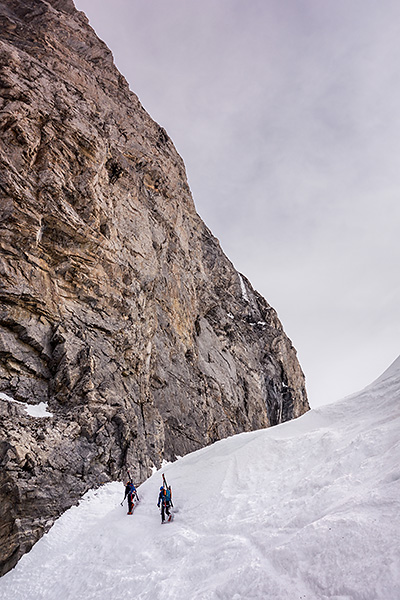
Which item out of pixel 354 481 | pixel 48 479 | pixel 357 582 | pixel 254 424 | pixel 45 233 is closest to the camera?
pixel 357 582

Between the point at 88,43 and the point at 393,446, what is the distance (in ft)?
169

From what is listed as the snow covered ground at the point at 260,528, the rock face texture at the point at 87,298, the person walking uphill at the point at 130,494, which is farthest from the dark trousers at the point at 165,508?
the rock face texture at the point at 87,298

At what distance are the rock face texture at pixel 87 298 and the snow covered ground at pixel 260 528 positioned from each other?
2884mm

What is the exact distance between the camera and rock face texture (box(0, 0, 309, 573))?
635 inches

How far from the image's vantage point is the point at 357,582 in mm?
5297

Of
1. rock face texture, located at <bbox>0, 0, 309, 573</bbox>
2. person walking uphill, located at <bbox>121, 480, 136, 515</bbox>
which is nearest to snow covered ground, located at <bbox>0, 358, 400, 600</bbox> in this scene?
person walking uphill, located at <bbox>121, 480, 136, 515</bbox>

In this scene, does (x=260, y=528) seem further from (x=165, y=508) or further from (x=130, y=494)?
(x=130, y=494)

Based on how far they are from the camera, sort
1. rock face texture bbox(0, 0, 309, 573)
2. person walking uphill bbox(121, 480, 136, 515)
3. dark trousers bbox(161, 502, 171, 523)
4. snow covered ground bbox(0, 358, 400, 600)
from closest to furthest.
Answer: snow covered ground bbox(0, 358, 400, 600) → dark trousers bbox(161, 502, 171, 523) → person walking uphill bbox(121, 480, 136, 515) → rock face texture bbox(0, 0, 309, 573)

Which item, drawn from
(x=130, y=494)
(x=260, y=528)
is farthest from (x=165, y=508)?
(x=260, y=528)

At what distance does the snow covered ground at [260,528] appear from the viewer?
600cm

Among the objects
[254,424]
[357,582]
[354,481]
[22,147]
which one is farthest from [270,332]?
[357,582]

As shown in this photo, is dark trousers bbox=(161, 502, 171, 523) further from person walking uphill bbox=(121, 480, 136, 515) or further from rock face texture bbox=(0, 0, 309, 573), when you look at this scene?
rock face texture bbox=(0, 0, 309, 573)

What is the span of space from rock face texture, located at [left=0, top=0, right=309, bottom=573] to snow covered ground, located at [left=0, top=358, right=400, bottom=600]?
2.88 metres

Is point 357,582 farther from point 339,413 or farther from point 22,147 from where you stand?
point 22,147
